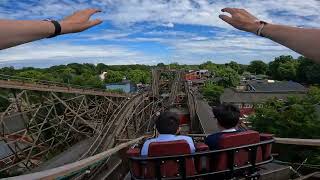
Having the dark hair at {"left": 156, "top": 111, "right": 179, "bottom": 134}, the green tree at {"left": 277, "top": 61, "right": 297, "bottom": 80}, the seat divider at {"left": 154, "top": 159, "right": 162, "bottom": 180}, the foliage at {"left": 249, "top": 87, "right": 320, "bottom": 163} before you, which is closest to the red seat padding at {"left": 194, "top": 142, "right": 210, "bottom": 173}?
the seat divider at {"left": 154, "top": 159, "right": 162, "bottom": 180}

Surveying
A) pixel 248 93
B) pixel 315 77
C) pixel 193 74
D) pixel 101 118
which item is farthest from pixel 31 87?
pixel 193 74

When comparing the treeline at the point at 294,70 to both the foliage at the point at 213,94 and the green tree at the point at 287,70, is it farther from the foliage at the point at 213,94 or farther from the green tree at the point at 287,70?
the foliage at the point at 213,94

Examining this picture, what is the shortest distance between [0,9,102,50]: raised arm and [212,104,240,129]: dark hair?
7.79 feet

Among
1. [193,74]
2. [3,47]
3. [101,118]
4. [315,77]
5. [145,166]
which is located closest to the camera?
[3,47]

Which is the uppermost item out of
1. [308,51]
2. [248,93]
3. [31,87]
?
[308,51]

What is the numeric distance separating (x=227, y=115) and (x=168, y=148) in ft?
2.81

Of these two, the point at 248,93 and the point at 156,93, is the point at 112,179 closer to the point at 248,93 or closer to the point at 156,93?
the point at 156,93

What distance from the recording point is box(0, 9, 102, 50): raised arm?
2.97 ft

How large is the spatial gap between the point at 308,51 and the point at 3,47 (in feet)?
2.31

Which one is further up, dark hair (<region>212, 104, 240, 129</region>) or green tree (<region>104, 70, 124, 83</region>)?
dark hair (<region>212, 104, 240, 129</region>)

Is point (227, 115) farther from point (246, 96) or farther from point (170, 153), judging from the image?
point (246, 96)

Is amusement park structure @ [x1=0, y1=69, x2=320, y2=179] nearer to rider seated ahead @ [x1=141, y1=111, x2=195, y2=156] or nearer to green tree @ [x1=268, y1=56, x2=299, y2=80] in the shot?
rider seated ahead @ [x1=141, y1=111, x2=195, y2=156]

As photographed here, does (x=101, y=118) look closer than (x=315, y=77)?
Yes

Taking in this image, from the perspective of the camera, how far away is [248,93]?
60562 mm
